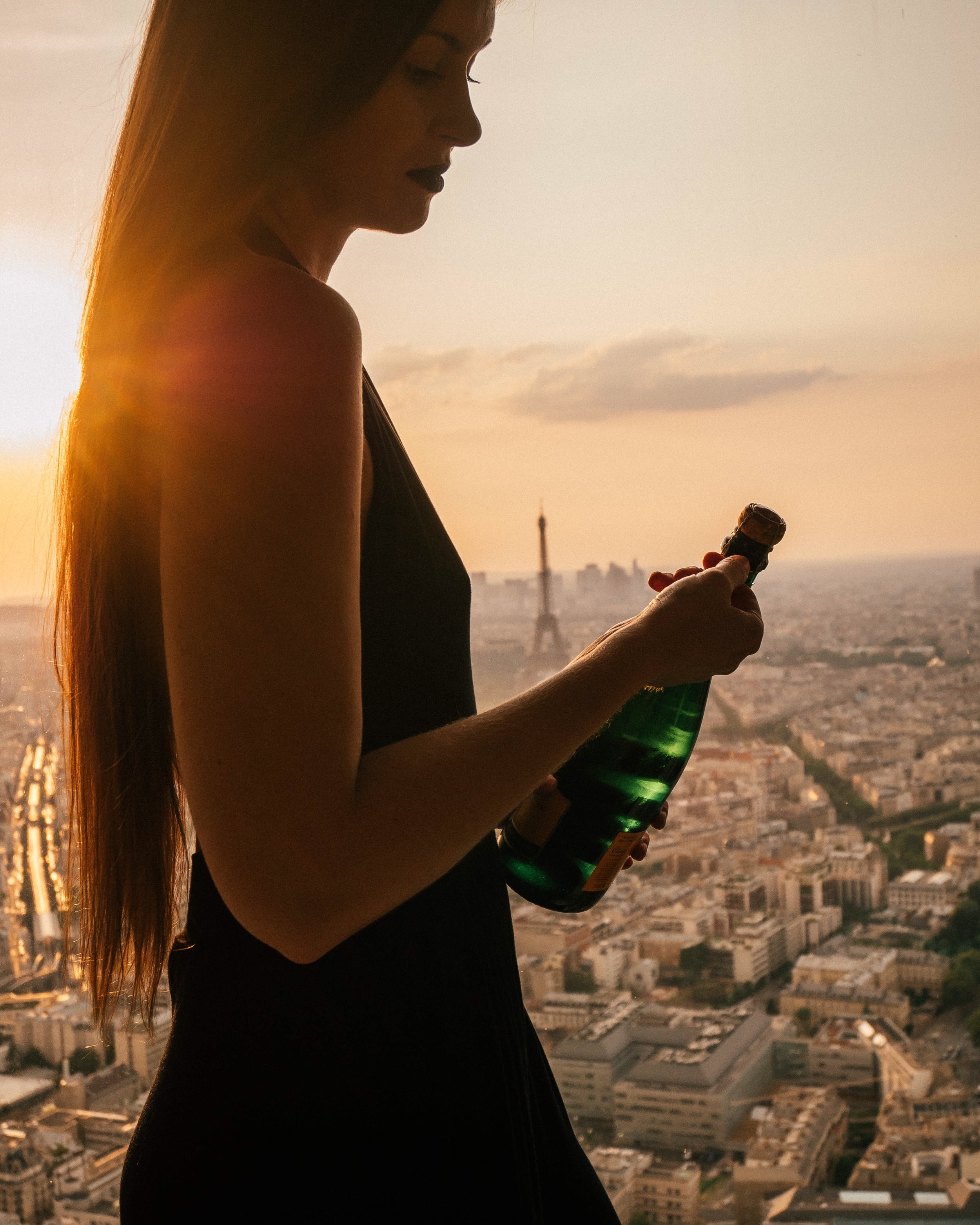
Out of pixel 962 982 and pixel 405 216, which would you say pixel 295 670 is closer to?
pixel 405 216

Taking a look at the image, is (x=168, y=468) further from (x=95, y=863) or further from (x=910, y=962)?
(x=910, y=962)

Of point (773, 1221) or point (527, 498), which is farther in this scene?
point (527, 498)

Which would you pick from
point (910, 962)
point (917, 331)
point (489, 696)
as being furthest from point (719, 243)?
point (910, 962)

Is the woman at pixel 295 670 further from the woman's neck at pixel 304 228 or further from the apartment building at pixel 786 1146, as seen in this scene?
the apartment building at pixel 786 1146

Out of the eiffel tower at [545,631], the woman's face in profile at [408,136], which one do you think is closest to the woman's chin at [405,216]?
the woman's face in profile at [408,136]

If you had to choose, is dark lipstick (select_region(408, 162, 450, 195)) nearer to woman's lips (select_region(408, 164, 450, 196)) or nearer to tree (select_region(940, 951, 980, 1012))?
woman's lips (select_region(408, 164, 450, 196))

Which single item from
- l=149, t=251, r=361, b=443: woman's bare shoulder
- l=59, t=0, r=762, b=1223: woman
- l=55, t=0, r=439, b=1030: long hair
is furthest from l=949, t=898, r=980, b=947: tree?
l=149, t=251, r=361, b=443: woman's bare shoulder
